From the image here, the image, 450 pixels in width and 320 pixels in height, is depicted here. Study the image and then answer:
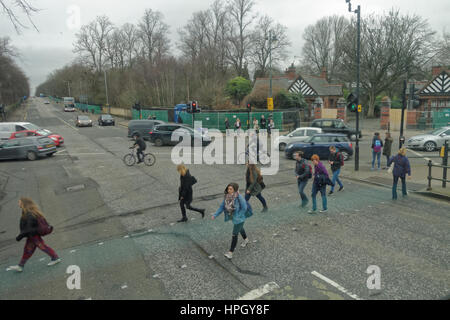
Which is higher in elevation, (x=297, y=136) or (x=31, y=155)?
(x=297, y=136)

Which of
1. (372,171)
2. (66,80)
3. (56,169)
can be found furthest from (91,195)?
(66,80)

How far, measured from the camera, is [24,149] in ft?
61.6

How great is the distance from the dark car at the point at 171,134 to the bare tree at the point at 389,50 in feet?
103

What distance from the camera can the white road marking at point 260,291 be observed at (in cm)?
507

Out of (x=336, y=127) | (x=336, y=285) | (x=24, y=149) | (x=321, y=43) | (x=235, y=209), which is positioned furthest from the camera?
(x=321, y=43)

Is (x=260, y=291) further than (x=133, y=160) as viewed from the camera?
No

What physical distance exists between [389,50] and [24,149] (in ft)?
142

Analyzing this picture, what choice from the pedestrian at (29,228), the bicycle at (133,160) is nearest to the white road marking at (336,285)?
the pedestrian at (29,228)

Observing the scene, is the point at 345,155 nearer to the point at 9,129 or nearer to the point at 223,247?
the point at 223,247

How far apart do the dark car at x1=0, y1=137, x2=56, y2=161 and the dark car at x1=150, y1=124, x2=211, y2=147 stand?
24.6 ft

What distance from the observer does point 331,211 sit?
9258mm

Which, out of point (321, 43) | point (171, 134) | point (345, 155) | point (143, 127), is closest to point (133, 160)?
point (171, 134)
